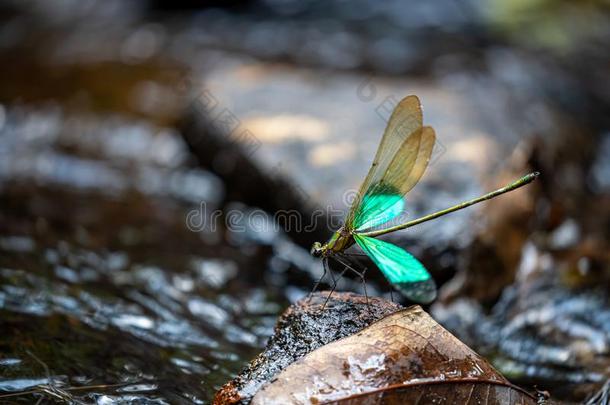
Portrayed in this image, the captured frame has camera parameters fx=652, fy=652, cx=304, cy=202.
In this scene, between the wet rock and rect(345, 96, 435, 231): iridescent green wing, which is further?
rect(345, 96, 435, 231): iridescent green wing

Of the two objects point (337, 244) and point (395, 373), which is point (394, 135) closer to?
point (337, 244)

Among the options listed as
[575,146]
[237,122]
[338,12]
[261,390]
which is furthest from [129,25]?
[261,390]

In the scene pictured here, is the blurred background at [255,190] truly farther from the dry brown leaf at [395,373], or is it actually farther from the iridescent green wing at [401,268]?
the iridescent green wing at [401,268]

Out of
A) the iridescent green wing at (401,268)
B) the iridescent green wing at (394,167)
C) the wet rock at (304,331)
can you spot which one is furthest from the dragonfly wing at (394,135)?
the wet rock at (304,331)

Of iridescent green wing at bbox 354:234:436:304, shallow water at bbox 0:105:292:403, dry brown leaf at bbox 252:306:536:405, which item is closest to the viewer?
dry brown leaf at bbox 252:306:536:405

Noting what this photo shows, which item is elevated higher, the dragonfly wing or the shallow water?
the dragonfly wing

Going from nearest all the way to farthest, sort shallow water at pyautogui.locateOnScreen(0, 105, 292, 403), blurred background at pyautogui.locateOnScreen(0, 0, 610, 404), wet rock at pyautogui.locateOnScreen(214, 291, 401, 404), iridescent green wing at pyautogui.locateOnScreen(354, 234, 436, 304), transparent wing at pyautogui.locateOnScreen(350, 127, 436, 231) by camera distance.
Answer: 1. wet rock at pyautogui.locateOnScreen(214, 291, 401, 404)
2. iridescent green wing at pyautogui.locateOnScreen(354, 234, 436, 304)
3. transparent wing at pyautogui.locateOnScreen(350, 127, 436, 231)
4. shallow water at pyautogui.locateOnScreen(0, 105, 292, 403)
5. blurred background at pyautogui.locateOnScreen(0, 0, 610, 404)

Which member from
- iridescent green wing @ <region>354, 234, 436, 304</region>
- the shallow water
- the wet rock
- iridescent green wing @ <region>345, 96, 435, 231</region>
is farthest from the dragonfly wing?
the shallow water

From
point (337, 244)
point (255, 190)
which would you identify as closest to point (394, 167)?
point (337, 244)

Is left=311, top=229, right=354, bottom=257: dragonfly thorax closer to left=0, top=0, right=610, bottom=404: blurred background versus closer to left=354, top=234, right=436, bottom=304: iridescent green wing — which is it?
left=354, top=234, right=436, bottom=304: iridescent green wing
